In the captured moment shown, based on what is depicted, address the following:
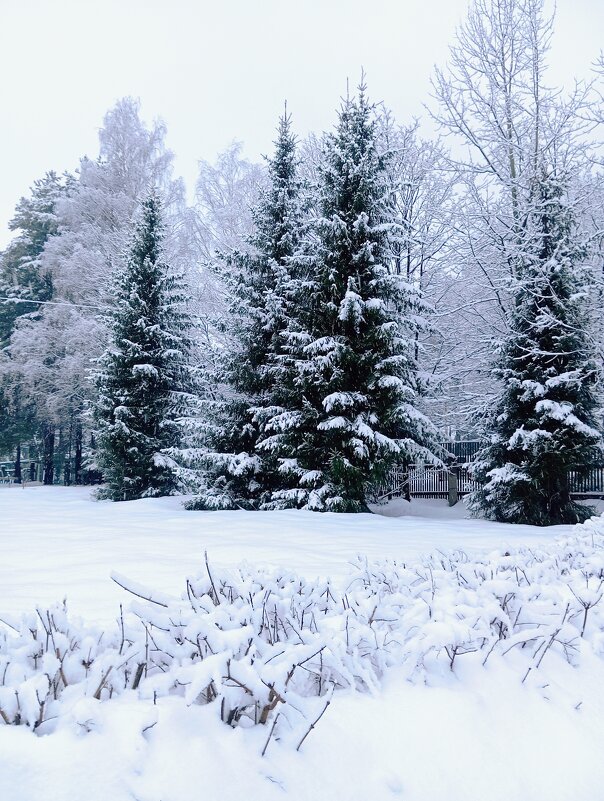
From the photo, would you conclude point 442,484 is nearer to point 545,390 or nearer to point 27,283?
point 545,390

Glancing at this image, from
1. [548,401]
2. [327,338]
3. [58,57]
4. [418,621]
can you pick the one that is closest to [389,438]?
[327,338]

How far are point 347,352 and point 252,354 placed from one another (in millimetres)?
2049

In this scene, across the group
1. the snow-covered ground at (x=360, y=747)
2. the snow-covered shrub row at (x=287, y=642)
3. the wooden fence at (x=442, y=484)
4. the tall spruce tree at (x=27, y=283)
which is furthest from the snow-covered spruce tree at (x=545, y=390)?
the tall spruce tree at (x=27, y=283)

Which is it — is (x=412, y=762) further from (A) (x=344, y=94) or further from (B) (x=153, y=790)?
(A) (x=344, y=94)

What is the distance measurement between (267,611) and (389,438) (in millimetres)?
7701

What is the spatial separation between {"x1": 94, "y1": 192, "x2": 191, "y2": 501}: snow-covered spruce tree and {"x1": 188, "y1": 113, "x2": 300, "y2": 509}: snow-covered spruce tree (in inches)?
97.4

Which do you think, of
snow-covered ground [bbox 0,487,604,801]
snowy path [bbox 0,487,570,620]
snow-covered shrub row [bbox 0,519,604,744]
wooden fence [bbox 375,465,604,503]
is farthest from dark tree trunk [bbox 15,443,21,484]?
snow-covered shrub row [bbox 0,519,604,744]

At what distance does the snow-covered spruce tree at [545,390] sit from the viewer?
9.66 m

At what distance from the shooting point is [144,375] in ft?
45.8

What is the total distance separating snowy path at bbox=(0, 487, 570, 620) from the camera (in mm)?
3670

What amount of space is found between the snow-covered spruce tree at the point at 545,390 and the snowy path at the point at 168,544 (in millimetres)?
1532

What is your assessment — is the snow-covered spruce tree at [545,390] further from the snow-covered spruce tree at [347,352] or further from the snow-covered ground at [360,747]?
the snow-covered ground at [360,747]

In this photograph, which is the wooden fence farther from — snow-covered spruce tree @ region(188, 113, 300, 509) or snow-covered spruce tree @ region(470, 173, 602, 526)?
snow-covered spruce tree @ region(188, 113, 300, 509)

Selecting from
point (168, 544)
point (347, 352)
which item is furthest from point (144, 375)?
point (168, 544)
